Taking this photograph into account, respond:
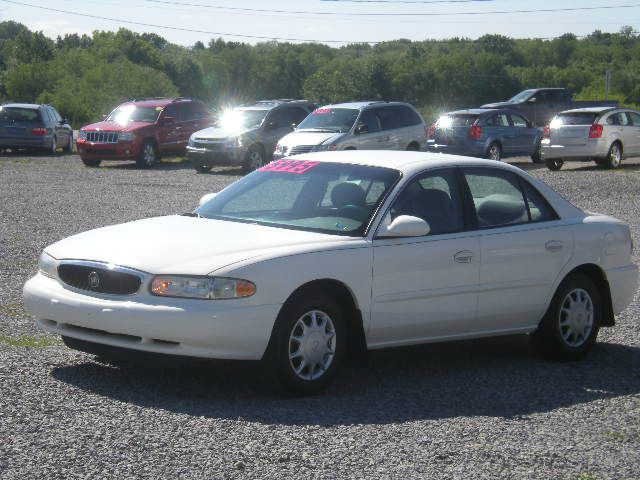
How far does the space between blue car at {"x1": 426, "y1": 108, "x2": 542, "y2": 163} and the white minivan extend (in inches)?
90.8

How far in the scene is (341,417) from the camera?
261 inches

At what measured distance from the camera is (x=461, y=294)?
7938 mm

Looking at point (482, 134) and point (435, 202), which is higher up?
point (435, 202)

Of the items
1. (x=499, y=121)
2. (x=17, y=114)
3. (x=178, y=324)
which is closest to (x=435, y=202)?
(x=178, y=324)

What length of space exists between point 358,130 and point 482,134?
4.93 metres

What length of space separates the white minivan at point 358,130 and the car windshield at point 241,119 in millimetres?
2754

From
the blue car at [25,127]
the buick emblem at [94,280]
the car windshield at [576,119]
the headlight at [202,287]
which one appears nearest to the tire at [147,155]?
the blue car at [25,127]

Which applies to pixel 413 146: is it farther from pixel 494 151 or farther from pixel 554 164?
pixel 554 164

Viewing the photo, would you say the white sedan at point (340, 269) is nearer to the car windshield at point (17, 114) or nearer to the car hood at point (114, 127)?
the car hood at point (114, 127)

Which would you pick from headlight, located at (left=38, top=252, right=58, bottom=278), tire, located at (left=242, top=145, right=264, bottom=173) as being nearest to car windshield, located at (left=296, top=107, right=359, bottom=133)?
tire, located at (left=242, top=145, right=264, bottom=173)

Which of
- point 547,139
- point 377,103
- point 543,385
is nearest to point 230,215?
point 543,385

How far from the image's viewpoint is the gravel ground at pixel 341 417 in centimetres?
563

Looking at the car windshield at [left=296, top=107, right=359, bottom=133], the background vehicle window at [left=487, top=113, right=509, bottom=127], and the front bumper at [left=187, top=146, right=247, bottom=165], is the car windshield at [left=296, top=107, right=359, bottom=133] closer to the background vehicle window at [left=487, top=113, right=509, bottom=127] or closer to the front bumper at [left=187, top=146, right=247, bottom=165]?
the front bumper at [left=187, top=146, right=247, bottom=165]

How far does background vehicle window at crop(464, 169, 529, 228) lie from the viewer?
8.30 metres
